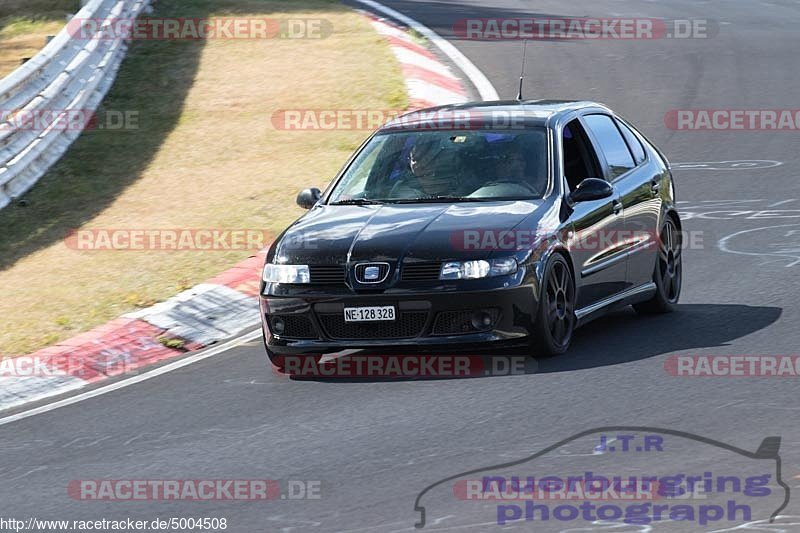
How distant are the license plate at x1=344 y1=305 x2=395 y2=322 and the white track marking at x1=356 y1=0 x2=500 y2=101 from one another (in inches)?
397

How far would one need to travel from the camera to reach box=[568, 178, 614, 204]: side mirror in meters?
9.76

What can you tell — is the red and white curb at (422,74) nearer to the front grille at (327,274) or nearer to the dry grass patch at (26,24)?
the dry grass patch at (26,24)

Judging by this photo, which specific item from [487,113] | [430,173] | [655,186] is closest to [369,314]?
[430,173]

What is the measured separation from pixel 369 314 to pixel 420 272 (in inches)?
15.2

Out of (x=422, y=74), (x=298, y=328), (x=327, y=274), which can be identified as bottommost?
(x=298, y=328)

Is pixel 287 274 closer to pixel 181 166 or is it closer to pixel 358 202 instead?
pixel 358 202

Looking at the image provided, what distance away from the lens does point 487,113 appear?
10500 mm

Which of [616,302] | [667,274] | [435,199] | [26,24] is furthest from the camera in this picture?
[26,24]

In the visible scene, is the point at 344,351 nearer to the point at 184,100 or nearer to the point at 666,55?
the point at 184,100

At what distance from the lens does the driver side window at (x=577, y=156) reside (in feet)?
33.4

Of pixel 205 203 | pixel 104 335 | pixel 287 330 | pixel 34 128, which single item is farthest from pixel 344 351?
pixel 34 128

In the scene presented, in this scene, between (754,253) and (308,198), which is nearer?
(308,198)

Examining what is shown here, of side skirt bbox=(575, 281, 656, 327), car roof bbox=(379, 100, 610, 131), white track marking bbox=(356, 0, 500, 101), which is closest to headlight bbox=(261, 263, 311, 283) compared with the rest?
car roof bbox=(379, 100, 610, 131)

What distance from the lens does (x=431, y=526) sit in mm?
6230
